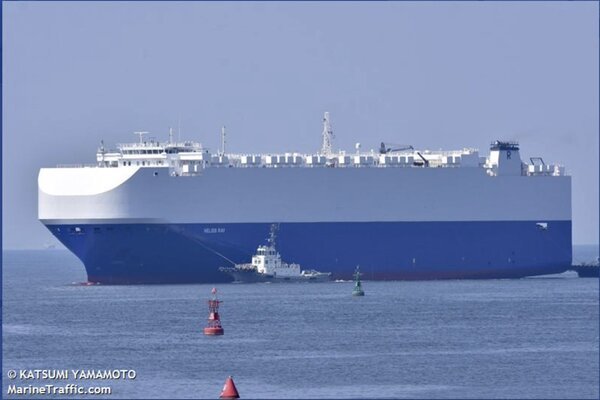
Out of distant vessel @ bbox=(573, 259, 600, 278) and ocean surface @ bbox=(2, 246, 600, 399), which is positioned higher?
distant vessel @ bbox=(573, 259, 600, 278)


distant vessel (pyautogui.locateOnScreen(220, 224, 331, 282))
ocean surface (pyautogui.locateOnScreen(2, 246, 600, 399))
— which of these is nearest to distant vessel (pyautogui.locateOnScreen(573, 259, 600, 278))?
ocean surface (pyautogui.locateOnScreen(2, 246, 600, 399))

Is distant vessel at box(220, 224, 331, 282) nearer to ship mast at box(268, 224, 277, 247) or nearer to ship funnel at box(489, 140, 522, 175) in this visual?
ship mast at box(268, 224, 277, 247)

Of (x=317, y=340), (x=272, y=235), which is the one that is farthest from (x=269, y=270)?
(x=317, y=340)

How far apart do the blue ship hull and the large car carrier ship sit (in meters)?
0.04

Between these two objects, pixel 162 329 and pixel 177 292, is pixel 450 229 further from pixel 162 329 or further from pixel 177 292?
pixel 162 329

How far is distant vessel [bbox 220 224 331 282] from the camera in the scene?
64.6 meters

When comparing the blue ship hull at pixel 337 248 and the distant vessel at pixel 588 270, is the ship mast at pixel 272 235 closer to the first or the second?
the blue ship hull at pixel 337 248

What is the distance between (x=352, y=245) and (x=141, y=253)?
8.66m

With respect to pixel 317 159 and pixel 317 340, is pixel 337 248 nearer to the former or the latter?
pixel 317 159

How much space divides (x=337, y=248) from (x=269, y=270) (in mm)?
3608

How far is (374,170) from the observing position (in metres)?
68.2

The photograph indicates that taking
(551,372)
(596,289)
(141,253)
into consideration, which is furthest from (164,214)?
(551,372)

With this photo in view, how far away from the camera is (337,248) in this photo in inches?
2645

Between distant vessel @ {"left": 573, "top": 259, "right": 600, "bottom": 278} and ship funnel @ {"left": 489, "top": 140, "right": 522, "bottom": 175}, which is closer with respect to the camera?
ship funnel @ {"left": 489, "top": 140, "right": 522, "bottom": 175}
